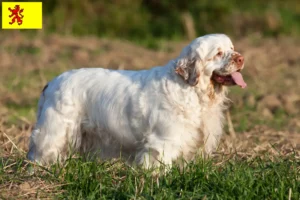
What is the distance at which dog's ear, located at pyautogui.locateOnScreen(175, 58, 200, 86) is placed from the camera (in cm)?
657

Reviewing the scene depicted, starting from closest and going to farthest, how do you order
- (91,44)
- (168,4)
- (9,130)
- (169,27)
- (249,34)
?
1. (9,130)
2. (91,44)
3. (249,34)
4. (169,27)
5. (168,4)

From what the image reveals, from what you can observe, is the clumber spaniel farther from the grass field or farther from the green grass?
the green grass

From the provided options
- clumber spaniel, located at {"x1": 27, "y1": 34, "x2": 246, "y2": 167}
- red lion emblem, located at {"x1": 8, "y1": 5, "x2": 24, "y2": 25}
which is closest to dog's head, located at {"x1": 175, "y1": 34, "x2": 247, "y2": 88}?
clumber spaniel, located at {"x1": 27, "y1": 34, "x2": 246, "y2": 167}

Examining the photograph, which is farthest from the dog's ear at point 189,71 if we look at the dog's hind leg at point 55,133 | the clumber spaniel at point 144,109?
the dog's hind leg at point 55,133

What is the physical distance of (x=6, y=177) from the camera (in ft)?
19.6

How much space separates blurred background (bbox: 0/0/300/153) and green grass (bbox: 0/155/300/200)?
1452 mm

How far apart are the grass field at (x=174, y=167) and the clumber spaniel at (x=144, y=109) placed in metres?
0.31

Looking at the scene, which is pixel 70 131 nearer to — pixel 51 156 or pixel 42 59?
pixel 51 156

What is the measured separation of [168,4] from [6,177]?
16.7 meters

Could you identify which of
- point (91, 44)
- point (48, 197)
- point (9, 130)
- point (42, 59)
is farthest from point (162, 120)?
point (91, 44)

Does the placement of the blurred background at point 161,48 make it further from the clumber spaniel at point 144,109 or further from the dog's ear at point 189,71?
the dog's ear at point 189,71

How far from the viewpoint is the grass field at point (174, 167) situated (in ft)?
18.8

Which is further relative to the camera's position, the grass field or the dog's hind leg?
the dog's hind leg

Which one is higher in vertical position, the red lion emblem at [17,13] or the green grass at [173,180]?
the red lion emblem at [17,13]
